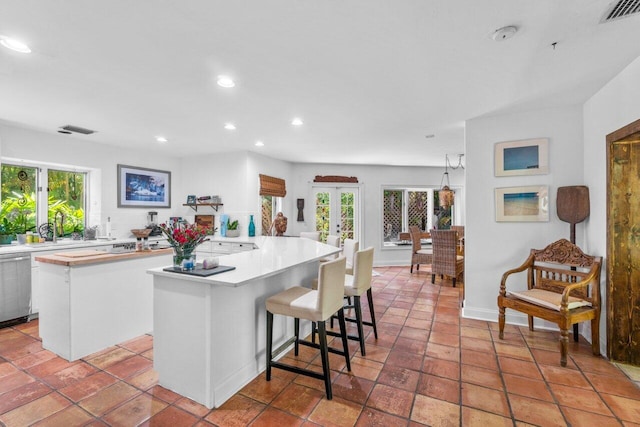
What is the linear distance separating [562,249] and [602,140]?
1039 millimetres

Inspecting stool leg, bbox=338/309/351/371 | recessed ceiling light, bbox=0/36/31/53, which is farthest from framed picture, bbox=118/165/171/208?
stool leg, bbox=338/309/351/371

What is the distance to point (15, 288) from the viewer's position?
3.31 meters

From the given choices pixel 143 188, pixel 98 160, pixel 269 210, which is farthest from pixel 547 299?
pixel 98 160

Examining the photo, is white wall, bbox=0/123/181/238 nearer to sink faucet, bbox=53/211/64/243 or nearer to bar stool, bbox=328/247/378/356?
sink faucet, bbox=53/211/64/243

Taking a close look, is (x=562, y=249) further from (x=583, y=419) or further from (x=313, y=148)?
(x=313, y=148)

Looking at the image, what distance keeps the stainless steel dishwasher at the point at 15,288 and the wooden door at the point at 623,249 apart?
5.81 m

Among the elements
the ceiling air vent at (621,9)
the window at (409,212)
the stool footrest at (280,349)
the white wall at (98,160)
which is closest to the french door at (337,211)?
the window at (409,212)

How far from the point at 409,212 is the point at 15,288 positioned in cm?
673

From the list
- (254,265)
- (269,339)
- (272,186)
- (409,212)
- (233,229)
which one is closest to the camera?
(269,339)

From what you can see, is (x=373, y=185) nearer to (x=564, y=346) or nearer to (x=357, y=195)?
(x=357, y=195)

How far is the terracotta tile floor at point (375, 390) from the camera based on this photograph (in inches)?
71.3

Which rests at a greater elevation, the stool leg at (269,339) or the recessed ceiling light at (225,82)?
the recessed ceiling light at (225,82)

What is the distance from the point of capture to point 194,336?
1935 mm

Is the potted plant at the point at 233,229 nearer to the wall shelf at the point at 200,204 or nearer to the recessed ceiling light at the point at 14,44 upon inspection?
the wall shelf at the point at 200,204
